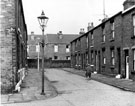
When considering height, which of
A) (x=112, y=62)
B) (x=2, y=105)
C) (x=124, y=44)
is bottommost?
(x=2, y=105)

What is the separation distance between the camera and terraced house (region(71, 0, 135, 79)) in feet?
66.8

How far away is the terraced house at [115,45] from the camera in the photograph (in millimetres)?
20375

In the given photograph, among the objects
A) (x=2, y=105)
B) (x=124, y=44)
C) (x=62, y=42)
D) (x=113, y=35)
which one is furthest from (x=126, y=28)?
(x=62, y=42)

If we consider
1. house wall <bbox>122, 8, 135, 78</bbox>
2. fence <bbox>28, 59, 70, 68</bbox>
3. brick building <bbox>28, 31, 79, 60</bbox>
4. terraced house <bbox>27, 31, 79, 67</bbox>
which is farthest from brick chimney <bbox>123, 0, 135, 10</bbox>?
brick building <bbox>28, 31, 79, 60</bbox>

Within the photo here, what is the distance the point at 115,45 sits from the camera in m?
24.0

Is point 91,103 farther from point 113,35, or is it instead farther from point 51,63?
point 51,63

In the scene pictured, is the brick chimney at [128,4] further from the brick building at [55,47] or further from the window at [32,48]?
the window at [32,48]

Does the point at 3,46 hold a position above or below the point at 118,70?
above

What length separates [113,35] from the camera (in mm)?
25125

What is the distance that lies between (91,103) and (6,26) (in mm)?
6400

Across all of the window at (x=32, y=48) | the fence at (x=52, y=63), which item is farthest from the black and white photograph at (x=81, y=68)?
the window at (x=32, y=48)

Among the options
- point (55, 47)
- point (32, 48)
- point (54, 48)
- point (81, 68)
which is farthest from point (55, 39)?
point (81, 68)

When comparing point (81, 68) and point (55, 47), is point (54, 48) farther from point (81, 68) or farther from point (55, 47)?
point (81, 68)

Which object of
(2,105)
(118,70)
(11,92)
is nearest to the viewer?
(2,105)
